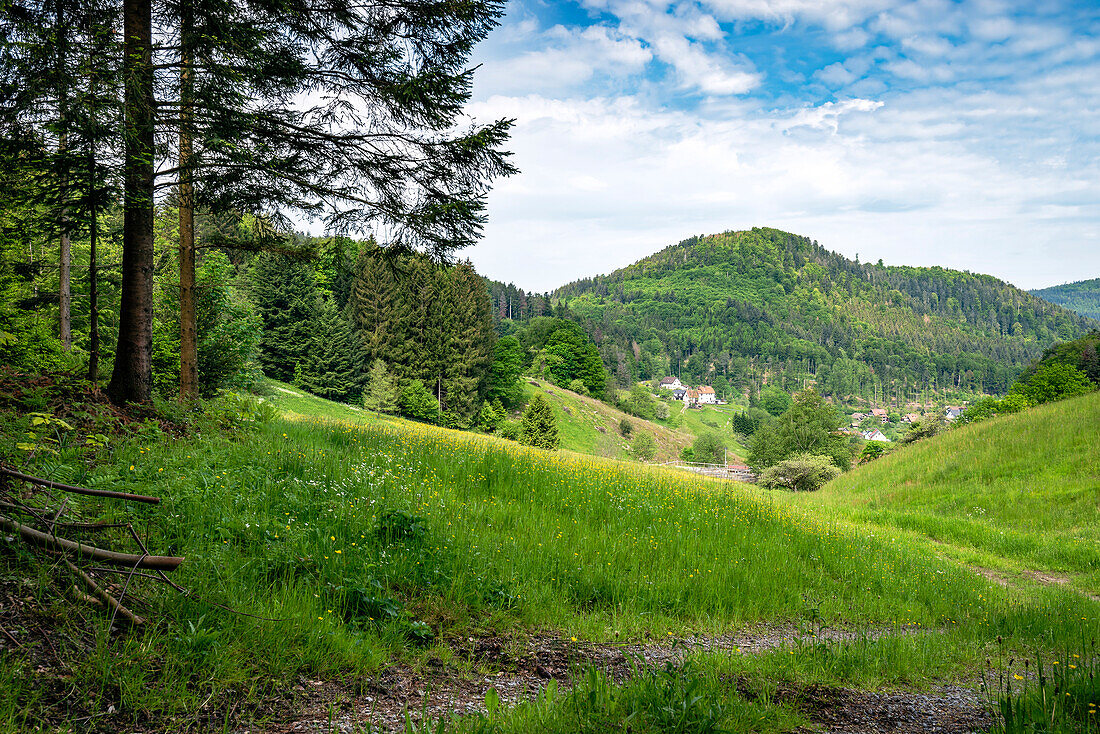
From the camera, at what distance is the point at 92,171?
698 cm

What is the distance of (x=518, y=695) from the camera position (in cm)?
365

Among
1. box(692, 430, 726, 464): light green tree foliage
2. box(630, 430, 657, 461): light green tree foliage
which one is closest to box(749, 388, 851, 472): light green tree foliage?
box(630, 430, 657, 461): light green tree foliage

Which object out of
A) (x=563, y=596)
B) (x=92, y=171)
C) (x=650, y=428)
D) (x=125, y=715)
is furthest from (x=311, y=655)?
(x=650, y=428)

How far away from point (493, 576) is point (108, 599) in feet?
10.4

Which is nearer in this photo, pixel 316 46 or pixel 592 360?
pixel 316 46

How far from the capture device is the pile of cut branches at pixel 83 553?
339 cm

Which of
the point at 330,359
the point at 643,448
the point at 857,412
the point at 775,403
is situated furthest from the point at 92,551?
the point at 857,412

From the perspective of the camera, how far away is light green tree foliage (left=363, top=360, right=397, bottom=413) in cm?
5019

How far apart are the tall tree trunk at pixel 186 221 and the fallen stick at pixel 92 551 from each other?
6361mm

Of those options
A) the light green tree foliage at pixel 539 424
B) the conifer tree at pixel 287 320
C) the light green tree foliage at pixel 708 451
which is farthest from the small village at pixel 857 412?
the conifer tree at pixel 287 320

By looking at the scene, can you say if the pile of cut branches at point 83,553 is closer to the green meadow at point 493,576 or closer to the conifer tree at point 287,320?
the green meadow at point 493,576

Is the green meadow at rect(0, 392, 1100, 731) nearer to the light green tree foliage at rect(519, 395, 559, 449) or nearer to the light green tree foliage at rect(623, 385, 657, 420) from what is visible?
the light green tree foliage at rect(519, 395, 559, 449)

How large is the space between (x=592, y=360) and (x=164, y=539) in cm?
10102

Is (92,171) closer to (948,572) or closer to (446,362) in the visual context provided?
(948,572)
